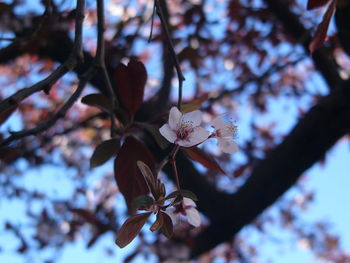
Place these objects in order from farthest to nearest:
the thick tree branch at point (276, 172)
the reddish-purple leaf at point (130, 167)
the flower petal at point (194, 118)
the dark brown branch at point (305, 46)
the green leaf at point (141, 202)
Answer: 1. the dark brown branch at point (305, 46)
2. the thick tree branch at point (276, 172)
3. the reddish-purple leaf at point (130, 167)
4. the flower petal at point (194, 118)
5. the green leaf at point (141, 202)

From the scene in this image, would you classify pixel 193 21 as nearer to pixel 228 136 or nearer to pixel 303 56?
pixel 303 56

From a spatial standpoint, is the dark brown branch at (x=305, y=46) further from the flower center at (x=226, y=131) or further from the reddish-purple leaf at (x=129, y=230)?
the reddish-purple leaf at (x=129, y=230)

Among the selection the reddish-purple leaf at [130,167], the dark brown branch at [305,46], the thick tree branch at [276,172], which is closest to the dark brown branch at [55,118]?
the reddish-purple leaf at [130,167]

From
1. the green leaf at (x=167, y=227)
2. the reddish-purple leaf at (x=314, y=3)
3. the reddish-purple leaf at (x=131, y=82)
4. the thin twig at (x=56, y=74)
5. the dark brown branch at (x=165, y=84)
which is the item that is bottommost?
the dark brown branch at (x=165, y=84)

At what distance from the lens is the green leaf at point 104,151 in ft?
2.42

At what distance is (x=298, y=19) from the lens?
1.76 meters

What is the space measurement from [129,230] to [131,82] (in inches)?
12.7

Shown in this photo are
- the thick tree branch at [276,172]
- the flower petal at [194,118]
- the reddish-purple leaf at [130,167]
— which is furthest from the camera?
the thick tree branch at [276,172]

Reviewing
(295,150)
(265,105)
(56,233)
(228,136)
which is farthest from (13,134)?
(265,105)

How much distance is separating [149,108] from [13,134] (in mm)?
1034

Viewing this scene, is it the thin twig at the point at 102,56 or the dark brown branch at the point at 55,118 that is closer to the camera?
the dark brown branch at the point at 55,118

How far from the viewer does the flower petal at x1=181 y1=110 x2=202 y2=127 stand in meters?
0.64

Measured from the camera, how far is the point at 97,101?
806 mm

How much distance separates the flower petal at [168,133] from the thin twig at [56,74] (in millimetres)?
195
